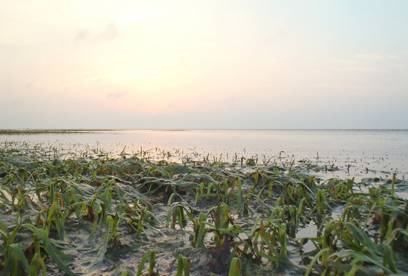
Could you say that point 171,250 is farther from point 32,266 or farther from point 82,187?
point 82,187

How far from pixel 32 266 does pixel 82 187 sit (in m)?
3.17

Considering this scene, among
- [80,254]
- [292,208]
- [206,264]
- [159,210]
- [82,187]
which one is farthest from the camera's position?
[159,210]

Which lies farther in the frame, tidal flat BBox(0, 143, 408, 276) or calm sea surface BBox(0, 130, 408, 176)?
calm sea surface BBox(0, 130, 408, 176)

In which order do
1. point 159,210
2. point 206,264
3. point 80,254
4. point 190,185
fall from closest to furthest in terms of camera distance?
point 206,264
point 80,254
point 159,210
point 190,185

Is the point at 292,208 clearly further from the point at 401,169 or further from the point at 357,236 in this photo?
the point at 401,169

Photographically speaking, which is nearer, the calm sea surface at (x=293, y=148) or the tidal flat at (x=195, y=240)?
the tidal flat at (x=195, y=240)

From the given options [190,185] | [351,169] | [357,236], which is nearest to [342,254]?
[357,236]

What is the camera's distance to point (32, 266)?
2725 millimetres

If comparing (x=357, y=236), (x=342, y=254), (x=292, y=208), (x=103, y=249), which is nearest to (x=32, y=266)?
(x=103, y=249)

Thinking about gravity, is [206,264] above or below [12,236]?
below

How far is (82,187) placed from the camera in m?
5.82

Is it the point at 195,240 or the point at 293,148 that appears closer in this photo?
the point at 195,240

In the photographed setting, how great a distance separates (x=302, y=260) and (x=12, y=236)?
2.92m

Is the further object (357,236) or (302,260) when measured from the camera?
(302,260)
